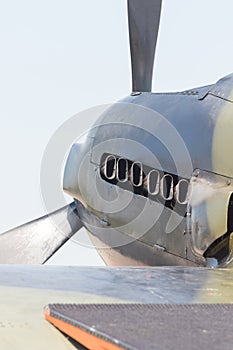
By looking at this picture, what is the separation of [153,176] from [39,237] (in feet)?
7.94

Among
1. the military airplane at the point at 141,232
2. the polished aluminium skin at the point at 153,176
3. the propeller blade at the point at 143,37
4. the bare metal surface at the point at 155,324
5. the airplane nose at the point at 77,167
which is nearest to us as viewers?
the bare metal surface at the point at 155,324

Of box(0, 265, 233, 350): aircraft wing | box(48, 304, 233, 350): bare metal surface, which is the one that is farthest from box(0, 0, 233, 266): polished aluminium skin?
box(48, 304, 233, 350): bare metal surface

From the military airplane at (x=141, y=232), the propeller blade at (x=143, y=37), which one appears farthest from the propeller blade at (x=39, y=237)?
the propeller blade at (x=143, y=37)

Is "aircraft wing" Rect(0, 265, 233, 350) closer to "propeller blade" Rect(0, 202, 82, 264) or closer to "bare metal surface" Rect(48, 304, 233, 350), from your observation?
"bare metal surface" Rect(48, 304, 233, 350)

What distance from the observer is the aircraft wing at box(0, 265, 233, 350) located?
2.02m

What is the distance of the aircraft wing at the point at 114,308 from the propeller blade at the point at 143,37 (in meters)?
4.51

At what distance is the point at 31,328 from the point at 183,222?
10.3 feet

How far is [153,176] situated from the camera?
5832 millimetres

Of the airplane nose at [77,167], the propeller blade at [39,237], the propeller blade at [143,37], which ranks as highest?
the propeller blade at [143,37]

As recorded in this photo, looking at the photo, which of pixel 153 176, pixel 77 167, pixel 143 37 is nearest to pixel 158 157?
pixel 153 176

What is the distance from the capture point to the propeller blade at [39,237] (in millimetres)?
7574

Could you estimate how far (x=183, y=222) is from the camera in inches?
211

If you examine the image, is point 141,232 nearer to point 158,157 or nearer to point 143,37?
point 158,157

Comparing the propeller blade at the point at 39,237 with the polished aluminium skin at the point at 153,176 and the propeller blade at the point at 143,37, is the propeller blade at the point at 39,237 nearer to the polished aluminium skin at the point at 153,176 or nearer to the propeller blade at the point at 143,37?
the polished aluminium skin at the point at 153,176
